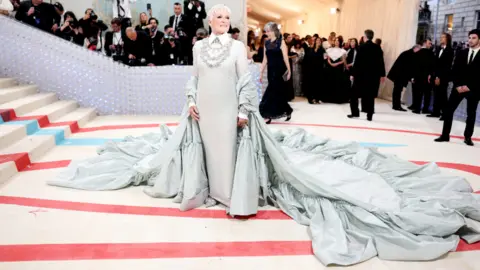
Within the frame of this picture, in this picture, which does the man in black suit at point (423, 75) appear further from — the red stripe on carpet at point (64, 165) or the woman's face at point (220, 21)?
the woman's face at point (220, 21)

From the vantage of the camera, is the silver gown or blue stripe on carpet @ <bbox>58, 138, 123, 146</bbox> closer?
the silver gown

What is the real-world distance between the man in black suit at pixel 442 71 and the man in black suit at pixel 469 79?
5.70 ft

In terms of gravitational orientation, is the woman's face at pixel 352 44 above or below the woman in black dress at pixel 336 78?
above

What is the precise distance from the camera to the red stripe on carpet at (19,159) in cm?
377

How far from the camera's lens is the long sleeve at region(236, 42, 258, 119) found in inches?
115

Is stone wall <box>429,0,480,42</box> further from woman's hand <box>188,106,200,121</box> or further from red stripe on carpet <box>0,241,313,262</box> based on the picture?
red stripe on carpet <box>0,241,313,262</box>

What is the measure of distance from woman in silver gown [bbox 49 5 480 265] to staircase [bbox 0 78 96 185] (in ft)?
2.71

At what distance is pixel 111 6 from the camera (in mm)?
8578

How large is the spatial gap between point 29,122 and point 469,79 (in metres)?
5.51

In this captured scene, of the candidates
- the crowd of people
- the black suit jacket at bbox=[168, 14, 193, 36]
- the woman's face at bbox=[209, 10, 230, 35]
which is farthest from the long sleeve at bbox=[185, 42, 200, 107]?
the black suit jacket at bbox=[168, 14, 193, 36]

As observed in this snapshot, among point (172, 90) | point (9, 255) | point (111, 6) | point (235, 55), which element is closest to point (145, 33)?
point (172, 90)

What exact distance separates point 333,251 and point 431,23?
8.28 meters

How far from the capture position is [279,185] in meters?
3.19

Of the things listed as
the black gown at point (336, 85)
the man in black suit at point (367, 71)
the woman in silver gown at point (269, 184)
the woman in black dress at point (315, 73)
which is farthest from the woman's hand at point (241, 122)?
the black gown at point (336, 85)
